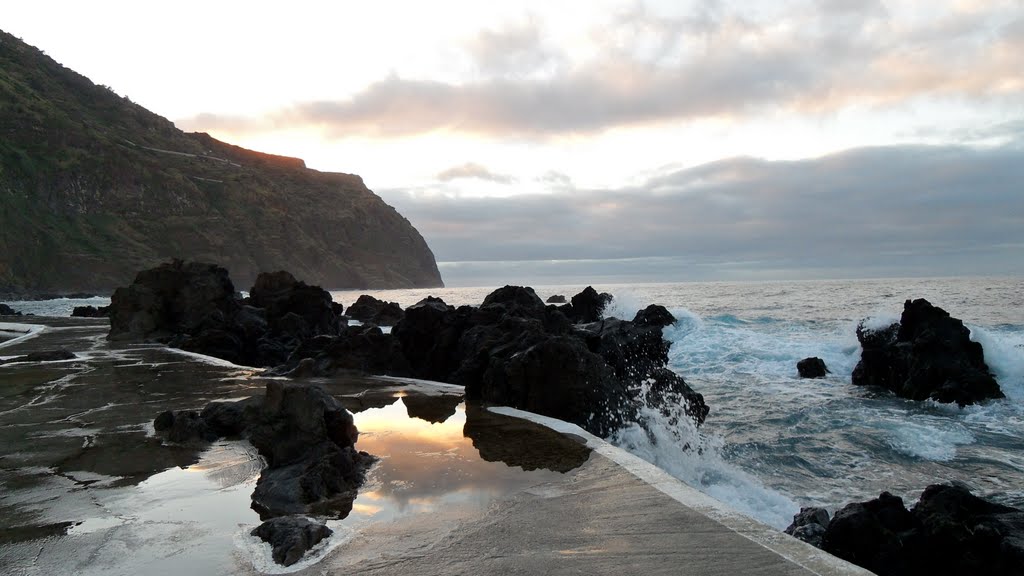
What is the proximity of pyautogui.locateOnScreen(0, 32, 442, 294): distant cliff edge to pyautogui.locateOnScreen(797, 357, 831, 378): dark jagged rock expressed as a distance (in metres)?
77.9

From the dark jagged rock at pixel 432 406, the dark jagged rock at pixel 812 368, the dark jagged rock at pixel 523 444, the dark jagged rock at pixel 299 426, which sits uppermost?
the dark jagged rock at pixel 299 426

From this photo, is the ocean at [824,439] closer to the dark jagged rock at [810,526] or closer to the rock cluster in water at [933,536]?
the dark jagged rock at [810,526]

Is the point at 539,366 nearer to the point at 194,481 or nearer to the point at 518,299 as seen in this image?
the point at 194,481

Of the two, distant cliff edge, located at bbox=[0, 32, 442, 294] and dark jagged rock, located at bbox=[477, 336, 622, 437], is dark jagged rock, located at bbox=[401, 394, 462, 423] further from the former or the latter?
distant cliff edge, located at bbox=[0, 32, 442, 294]

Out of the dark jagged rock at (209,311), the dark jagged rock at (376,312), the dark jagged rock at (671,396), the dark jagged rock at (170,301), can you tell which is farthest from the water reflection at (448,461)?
the dark jagged rock at (376,312)

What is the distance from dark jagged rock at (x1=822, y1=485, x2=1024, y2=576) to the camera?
5215 millimetres

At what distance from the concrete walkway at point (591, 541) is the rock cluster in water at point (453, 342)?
4.21m

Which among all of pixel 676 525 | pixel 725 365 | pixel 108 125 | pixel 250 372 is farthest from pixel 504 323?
pixel 108 125

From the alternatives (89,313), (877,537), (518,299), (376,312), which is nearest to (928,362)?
A: (518,299)

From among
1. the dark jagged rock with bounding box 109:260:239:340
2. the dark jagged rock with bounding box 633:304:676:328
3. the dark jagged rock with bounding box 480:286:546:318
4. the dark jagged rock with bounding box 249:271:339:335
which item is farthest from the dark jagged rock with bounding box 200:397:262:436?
the dark jagged rock with bounding box 633:304:676:328

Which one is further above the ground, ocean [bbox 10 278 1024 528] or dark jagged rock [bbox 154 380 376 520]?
dark jagged rock [bbox 154 380 376 520]

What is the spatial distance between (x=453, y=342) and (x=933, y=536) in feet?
37.1

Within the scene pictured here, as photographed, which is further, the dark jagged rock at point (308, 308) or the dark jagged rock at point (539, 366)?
the dark jagged rock at point (308, 308)

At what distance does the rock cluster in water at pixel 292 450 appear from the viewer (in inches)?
169
